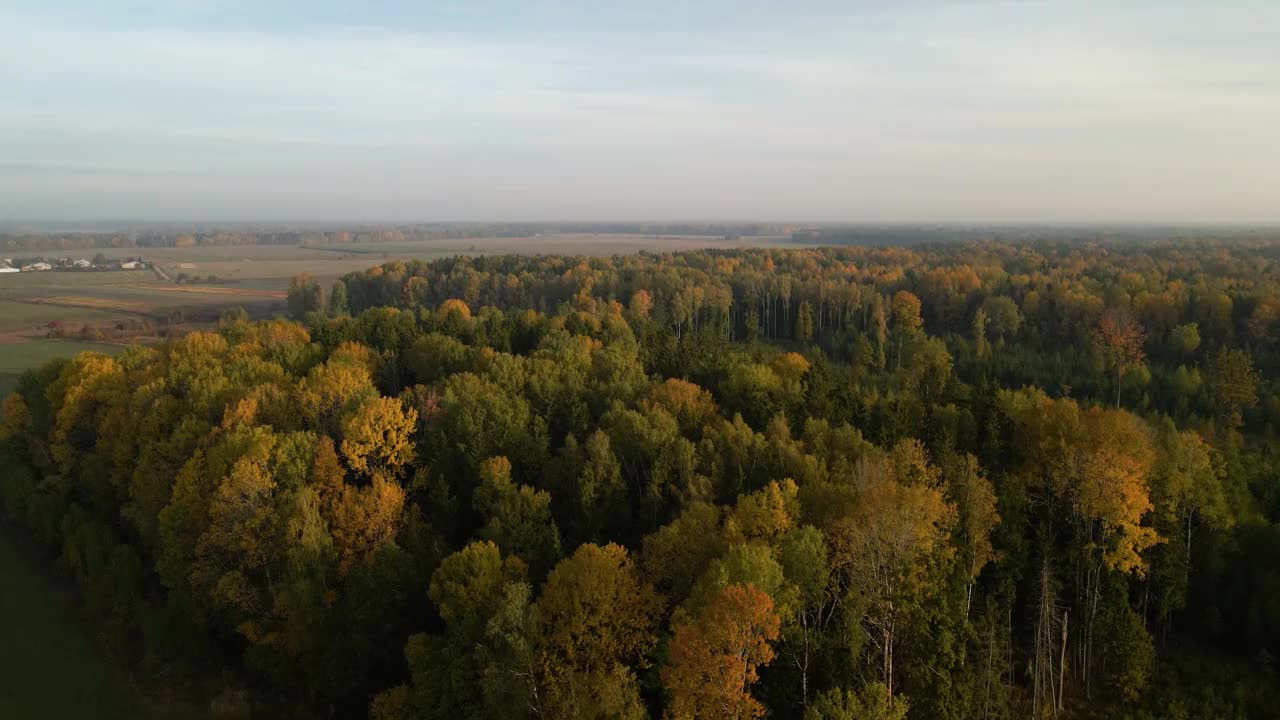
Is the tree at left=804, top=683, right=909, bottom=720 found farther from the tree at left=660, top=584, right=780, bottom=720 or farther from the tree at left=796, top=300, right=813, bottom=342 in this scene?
the tree at left=796, top=300, right=813, bottom=342

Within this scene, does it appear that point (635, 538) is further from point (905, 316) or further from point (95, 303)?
point (95, 303)

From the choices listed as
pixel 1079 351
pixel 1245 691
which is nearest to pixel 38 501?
pixel 1245 691

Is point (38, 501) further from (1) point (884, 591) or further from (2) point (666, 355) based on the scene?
(1) point (884, 591)

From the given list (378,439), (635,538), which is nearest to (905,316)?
(635,538)

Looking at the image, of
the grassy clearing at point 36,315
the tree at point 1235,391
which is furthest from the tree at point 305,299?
the tree at point 1235,391

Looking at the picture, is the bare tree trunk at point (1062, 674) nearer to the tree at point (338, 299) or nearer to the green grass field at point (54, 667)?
the green grass field at point (54, 667)

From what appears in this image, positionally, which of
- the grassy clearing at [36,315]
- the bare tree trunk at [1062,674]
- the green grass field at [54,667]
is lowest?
the green grass field at [54,667]
